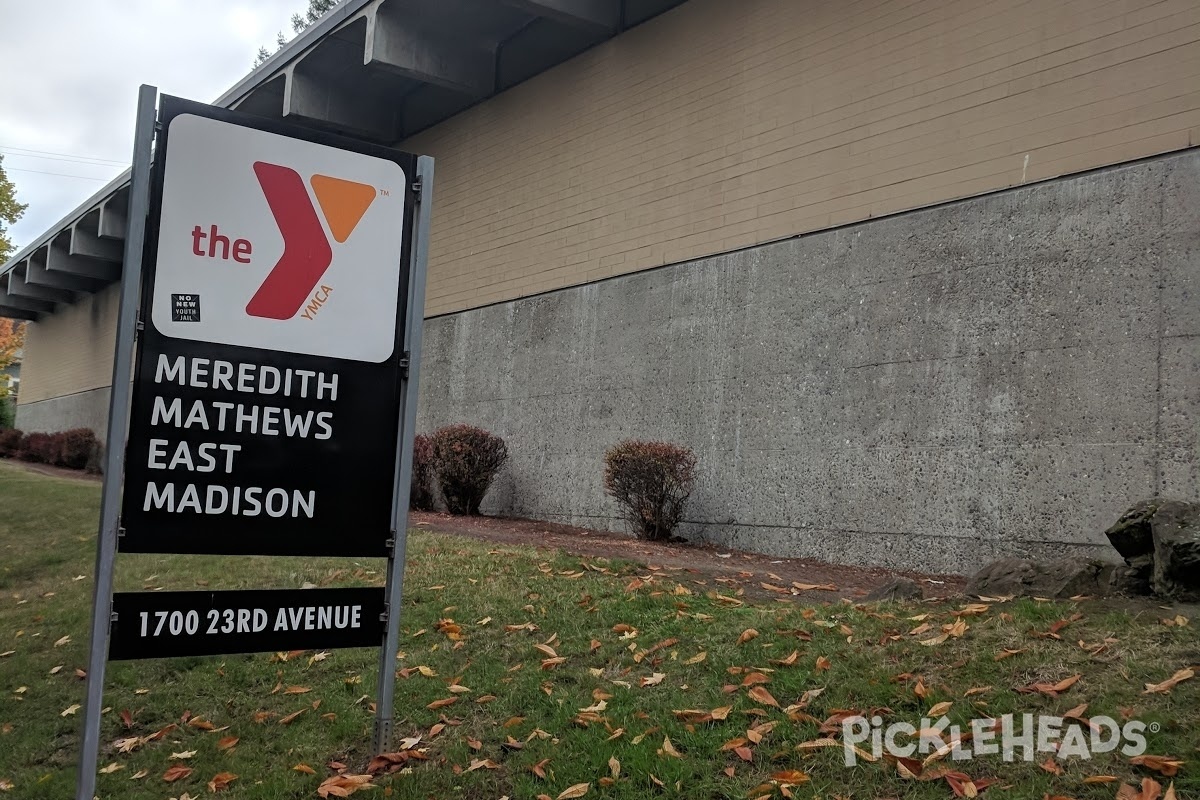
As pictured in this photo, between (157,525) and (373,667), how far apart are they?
2.07 meters

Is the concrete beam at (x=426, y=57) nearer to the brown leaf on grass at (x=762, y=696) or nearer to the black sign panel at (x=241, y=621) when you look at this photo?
the black sign panel at (x=241, y=621)

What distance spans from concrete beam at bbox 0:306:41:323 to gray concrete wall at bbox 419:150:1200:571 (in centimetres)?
2967

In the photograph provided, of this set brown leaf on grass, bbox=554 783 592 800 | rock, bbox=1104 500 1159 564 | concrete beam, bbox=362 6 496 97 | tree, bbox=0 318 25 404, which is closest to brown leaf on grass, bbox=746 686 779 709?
brown leaf on grass, bbox=554 783 592 800

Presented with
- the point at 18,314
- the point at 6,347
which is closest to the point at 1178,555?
the point at 6,347

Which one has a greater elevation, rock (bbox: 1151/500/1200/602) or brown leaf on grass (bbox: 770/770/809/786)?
rock (bbox: 1151/500/1200/602)

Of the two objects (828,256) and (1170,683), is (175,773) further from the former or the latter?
(828,256)

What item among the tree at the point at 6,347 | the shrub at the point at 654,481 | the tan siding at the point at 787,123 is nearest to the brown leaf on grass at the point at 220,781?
the shrub at the point at 654,481

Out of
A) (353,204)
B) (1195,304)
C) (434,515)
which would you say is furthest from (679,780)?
(434,515)

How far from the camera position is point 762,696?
434 cm

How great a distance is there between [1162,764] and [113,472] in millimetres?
3838

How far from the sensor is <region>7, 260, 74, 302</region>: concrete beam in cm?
3100

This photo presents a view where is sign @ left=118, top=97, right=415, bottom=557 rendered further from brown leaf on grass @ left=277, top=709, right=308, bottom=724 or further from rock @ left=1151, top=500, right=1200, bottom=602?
rock @ left=1151, top=500, right=1200, bottom=602

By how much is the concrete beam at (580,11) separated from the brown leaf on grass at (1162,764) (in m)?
10.8

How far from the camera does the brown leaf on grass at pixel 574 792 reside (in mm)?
3740
